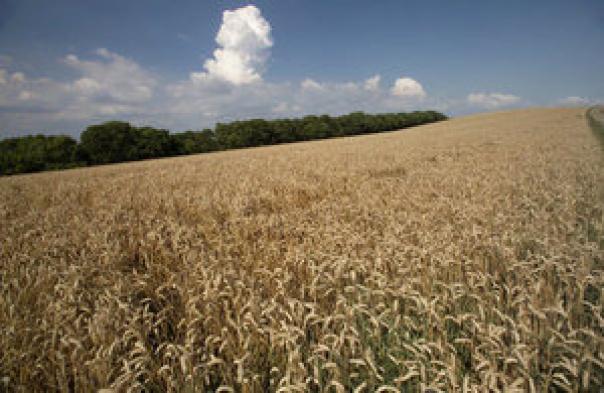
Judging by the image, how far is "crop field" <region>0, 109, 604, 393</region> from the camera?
74.3 inches

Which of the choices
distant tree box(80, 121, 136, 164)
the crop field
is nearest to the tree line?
distant tree box(80, 121, 136, 164)

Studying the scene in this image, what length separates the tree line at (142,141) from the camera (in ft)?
174

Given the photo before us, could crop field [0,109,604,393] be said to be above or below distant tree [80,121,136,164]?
below

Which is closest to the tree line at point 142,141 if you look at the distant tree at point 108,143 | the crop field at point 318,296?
the distant tree at point 108,143

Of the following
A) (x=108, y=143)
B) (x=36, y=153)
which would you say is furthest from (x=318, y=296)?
(x=36, y=153)

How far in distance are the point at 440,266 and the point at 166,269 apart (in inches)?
121

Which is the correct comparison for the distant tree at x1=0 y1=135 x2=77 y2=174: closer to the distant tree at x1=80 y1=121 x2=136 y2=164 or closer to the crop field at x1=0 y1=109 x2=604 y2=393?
the distant tree at x1=80 y1=121 x2=136 y2=164

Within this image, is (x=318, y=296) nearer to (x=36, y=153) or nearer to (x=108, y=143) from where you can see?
(x=108, y=143)

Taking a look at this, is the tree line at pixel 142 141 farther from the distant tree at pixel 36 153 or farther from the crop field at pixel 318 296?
the crop field at pixel 318 296

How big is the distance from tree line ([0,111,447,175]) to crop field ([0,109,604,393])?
6080cm

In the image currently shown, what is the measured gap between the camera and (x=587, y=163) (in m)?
9.01

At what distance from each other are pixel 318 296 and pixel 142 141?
229 feet

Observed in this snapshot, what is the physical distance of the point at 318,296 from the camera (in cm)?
276

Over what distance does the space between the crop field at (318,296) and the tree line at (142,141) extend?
199 feet
